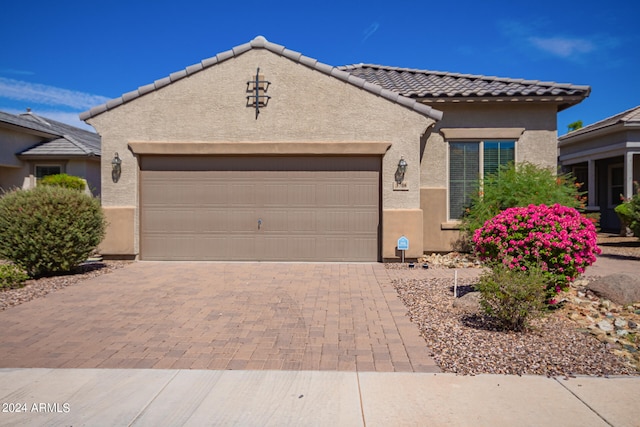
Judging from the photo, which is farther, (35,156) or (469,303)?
(35,156)

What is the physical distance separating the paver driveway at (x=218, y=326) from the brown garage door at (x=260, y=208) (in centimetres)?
224

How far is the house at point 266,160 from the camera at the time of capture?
12188 mm

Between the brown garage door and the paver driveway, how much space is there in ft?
7.36

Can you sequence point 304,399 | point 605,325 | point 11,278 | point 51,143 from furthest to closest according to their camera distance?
point 51,143
point 11,278
point 605,325
point 304,399

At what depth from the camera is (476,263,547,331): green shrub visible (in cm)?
601

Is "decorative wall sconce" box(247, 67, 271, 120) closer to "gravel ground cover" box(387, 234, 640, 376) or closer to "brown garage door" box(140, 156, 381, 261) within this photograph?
"brown garage door" box(140, 156, 381, 261)

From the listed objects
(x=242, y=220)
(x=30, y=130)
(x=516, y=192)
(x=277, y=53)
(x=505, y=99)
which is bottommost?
(x=242, y=220)

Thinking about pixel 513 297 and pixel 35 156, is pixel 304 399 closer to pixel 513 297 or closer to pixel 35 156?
pixel 513 297

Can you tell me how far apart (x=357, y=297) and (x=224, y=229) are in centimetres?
521

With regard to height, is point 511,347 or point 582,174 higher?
point 582,174

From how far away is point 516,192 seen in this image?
468 inches

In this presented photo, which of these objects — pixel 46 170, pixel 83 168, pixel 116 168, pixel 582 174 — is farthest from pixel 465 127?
pixel 46 170

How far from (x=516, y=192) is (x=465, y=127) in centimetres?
242

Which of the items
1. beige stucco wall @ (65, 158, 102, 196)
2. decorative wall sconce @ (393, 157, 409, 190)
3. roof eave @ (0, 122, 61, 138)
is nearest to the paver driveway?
decorative wall sconce @ (393, 157, 409, 190)
